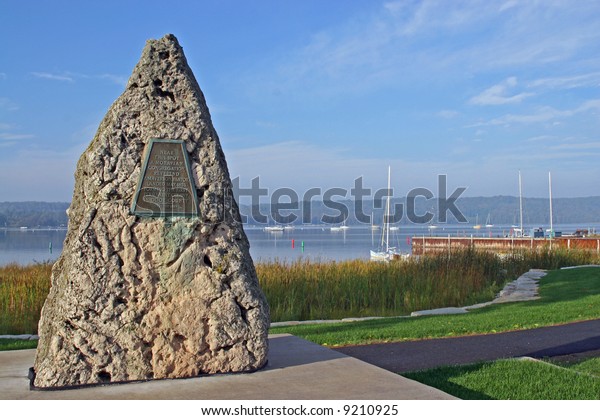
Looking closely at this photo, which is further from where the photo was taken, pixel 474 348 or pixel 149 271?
pixel 474 348

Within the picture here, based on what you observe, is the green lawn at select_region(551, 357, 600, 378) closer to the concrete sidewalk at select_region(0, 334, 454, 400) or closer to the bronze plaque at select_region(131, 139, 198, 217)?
the concrete sidewalk at select_region(0, 334, 454, 400)

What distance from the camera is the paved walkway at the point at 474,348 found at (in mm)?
8461

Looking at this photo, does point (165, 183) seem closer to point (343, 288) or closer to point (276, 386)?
point (276, 386)

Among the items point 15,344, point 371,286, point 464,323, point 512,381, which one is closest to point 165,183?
point 512,381

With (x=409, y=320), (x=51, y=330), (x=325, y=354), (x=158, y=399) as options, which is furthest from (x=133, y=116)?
(x=409, y=320)

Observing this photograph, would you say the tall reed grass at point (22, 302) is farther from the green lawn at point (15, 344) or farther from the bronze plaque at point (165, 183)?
the bronze plaque at point (165, 183)

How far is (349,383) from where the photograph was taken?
19.9 ft

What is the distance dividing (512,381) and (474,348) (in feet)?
7.93

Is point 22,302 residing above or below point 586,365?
above

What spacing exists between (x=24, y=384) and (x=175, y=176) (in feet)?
8.15

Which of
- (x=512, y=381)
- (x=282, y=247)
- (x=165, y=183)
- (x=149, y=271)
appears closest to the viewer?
(x=149, y=271)

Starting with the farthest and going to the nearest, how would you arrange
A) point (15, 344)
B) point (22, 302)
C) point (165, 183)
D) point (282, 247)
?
point (282, 247)
point (22, 302)
point (15, 344)
point (165, 183)

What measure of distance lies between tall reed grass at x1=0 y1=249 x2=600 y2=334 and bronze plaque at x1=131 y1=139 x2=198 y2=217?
729cm

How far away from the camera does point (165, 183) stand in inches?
257
